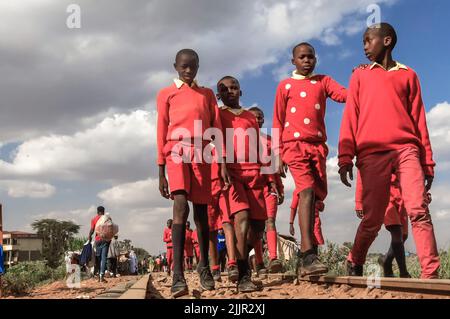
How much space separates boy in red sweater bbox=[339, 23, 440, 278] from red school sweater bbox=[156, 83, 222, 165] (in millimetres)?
1390

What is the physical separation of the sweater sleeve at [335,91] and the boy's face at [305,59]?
0.79 ft

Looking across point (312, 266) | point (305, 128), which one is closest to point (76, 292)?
point (312, 266)

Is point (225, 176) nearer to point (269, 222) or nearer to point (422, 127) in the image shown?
point (422, 127)

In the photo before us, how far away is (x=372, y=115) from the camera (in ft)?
16.5

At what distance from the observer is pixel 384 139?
489cm

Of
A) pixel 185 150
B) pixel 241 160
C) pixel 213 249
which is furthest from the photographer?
pixel 213 249

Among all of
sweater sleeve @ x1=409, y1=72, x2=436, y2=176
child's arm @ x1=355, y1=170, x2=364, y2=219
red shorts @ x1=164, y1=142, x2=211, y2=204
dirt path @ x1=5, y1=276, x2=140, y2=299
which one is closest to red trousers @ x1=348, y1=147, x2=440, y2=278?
sweater sleeve @ x1=409, y1=72, x2=436, y2=176

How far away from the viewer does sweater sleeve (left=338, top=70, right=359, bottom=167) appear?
5141 mm

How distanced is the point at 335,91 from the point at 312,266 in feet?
6.56

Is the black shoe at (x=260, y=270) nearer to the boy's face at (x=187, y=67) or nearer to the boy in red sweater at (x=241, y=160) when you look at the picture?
the boy in red sweater at (x=241, y=160)

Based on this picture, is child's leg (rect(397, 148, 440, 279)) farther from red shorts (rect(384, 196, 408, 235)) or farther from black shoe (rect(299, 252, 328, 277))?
red shorts (rect(384, 196, 408, 235))

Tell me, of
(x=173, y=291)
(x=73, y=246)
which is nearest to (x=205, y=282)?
(x=173, y=291)

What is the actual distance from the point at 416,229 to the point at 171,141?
239cm

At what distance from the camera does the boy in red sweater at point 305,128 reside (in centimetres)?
548
